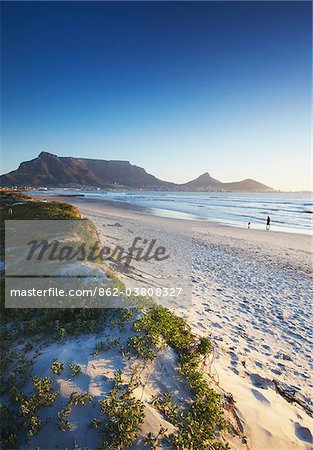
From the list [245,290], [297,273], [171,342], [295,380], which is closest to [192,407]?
[171,342]

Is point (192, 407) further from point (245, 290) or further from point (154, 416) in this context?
point (245, 290)

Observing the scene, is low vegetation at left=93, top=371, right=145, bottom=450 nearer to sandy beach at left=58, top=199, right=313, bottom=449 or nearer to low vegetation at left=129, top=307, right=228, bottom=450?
low vegetation at left=129, top=307, right=228, bottom=450

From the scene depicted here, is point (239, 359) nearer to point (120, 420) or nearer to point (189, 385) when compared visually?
point (189, 385)

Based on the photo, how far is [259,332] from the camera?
25.2 ft

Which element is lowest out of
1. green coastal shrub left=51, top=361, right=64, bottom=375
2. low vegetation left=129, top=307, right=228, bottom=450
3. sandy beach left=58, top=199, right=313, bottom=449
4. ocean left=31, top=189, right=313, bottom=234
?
sandy beach left=58, top=199, right=313, bottom=449

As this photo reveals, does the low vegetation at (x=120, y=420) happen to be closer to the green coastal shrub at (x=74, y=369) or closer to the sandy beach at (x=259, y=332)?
the green coastal shrub at (x=74, y=369)

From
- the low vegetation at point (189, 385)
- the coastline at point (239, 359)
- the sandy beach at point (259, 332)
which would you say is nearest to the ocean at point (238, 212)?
the sandy beach at point (259, 332)

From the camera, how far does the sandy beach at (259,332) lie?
4227mm

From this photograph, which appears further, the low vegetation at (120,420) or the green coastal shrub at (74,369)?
the green coastal shrub at (74,369)

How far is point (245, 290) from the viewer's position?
10.9 m

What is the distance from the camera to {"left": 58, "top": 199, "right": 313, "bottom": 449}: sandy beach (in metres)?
4.23

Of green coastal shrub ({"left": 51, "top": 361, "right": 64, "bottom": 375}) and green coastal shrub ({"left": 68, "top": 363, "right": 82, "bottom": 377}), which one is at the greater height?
green coastal shrub ({"left": 51, "top": 361, "right": 64, "bottom": 375})

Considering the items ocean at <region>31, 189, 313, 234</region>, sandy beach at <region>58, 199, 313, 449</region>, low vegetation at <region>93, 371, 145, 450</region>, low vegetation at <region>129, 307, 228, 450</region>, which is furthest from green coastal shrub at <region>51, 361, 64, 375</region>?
ocean at <region>31, 189, 313, 234</region>

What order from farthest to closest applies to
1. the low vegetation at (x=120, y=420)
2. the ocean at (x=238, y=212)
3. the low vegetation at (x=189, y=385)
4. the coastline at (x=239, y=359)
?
the ocean at (x=238, y=212) < the coastline at (x=239, y=359) < the low vegetation at (x=189, y=385) < the low vegetation at (x=120, y=420)
